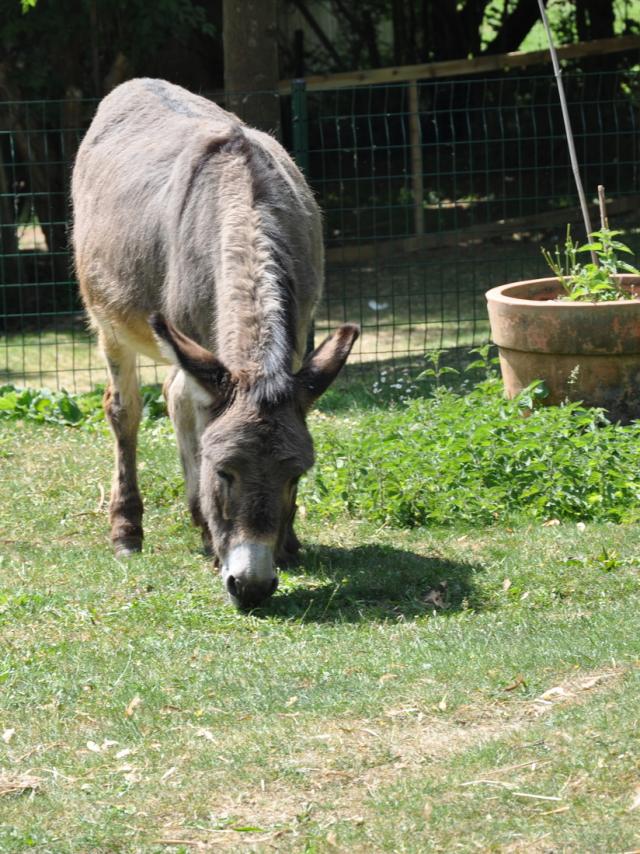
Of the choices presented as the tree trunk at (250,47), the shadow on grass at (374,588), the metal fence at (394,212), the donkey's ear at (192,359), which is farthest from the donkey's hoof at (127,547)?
the tree trunk at (250,47)

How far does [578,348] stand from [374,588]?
2136 millimetres

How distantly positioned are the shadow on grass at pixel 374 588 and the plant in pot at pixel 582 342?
64.9 inches

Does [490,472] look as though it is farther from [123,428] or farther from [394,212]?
[394,212]

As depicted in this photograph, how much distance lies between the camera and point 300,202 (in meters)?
5.70

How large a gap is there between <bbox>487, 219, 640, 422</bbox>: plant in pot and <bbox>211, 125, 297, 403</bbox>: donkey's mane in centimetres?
187

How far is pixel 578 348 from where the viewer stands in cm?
668

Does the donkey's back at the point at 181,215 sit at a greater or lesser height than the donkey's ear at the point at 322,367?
greater

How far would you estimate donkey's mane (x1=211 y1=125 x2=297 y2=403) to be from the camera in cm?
469

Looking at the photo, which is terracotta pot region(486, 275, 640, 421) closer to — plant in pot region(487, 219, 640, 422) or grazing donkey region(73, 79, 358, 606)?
plant in pot region(487, 219, 640, 422)

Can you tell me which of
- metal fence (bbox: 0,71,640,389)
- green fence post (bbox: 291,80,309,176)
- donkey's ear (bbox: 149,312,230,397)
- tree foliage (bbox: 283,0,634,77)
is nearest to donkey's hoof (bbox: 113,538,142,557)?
donkey's ear (bbox: 149,312,230,397)

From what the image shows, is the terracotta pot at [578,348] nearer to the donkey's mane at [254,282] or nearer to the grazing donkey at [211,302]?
the grazing donkey at [211,302]

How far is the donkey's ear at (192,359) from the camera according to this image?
4.57m

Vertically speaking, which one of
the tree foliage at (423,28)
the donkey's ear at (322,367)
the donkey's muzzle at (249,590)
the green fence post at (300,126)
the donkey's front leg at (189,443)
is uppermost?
the tree foliage at (423,28)

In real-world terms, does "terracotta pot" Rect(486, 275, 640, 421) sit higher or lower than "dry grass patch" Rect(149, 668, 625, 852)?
higher
